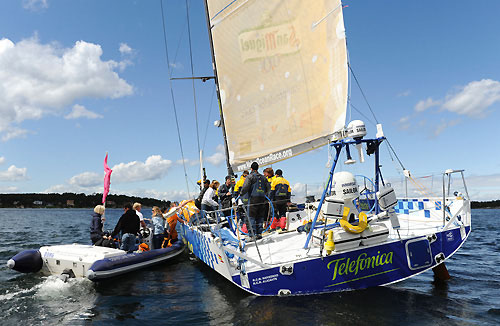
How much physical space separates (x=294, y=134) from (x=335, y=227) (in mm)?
3156

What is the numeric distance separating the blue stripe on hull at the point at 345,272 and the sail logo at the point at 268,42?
538 cm

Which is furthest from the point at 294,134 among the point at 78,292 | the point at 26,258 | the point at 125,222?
the point at 26,258

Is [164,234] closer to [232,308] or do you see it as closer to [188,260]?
[188,260]

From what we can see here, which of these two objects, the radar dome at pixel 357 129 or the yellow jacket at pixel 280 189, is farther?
the yellow jacket at pixel 280 189

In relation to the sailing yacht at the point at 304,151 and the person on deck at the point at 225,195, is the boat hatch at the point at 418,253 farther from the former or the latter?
the person on deck at the point at 225,195

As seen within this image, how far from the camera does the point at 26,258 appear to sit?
7902 mm

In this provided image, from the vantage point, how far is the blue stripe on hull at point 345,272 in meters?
5.52

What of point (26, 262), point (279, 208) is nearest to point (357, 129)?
point (279, 208)

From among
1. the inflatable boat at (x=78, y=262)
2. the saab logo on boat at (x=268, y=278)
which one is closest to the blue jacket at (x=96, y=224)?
the inflatable boat at (x=78, y=262)

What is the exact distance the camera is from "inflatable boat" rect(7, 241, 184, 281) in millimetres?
7723

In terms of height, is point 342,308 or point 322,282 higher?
point 322,282

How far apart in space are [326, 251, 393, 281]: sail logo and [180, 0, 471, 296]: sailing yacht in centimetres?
2

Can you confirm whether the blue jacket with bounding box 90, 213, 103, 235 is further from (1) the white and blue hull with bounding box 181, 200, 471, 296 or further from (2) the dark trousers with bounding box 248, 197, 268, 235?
(2) the dark trousers with bounding box 248, 197, 268, 235

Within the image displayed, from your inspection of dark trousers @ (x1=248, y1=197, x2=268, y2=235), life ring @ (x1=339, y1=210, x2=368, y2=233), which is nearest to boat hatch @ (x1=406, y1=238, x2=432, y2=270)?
life ring @ (x1=339, y1=210, x2=368, y2=233)
